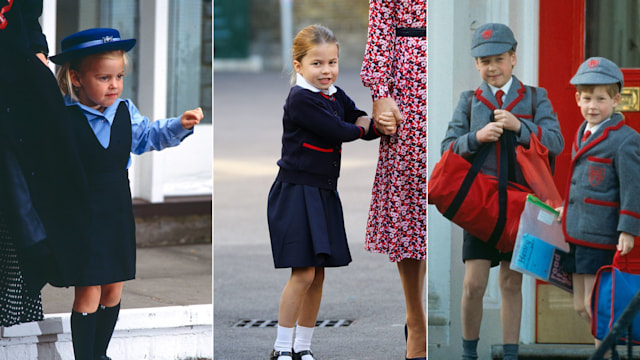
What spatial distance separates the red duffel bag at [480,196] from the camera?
373 cm

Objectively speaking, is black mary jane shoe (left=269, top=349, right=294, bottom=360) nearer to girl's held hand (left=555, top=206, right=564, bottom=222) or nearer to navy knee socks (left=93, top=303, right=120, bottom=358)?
navy knee socks (left=93, top=303, right=120, bottom=358)

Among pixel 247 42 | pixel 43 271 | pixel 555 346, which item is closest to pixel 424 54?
pixel 555 346

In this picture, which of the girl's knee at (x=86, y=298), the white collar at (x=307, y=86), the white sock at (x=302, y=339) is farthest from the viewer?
the white sock at (x=302, y=339)

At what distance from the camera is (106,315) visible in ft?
13.3

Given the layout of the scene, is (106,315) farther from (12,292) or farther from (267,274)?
(267,274)

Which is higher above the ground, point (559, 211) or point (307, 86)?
point (307, 86)

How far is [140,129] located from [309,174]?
0.72 meters

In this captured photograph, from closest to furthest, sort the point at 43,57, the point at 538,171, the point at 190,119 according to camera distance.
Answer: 1. the point at 538,171
2. the point at 43,57
3. the point at 190,119

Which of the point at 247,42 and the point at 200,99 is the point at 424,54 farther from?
the point at 247,42

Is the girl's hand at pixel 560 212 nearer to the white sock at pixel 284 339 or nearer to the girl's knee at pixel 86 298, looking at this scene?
the white sock at pixel 284 339

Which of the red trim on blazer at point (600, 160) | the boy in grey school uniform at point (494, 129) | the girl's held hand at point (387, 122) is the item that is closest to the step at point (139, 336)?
the girl's held hand at point (387, 122)

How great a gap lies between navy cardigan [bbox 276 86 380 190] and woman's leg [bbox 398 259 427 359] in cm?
48

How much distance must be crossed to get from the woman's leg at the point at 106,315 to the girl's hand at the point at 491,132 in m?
1.57

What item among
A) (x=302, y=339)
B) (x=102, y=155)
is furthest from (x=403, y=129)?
(x=102, y=155)
